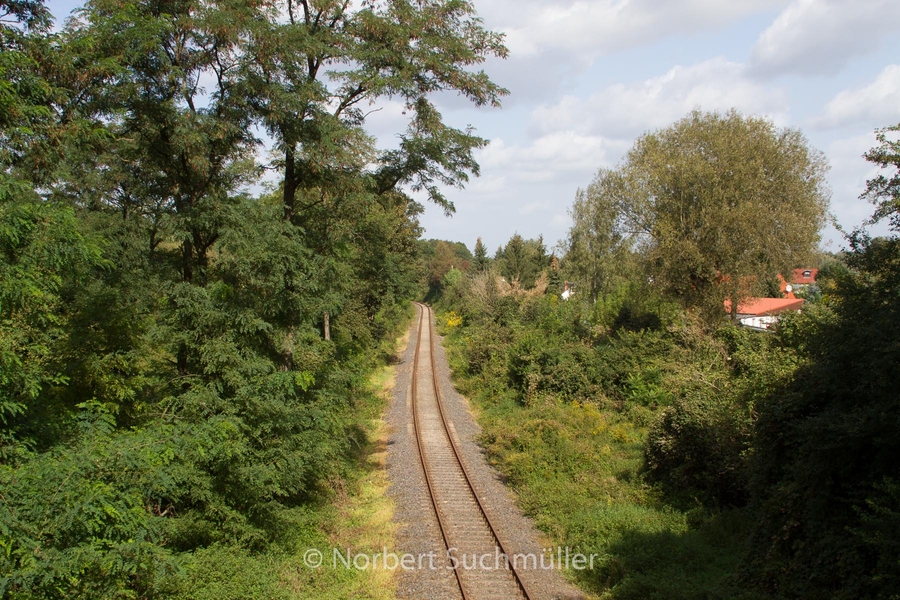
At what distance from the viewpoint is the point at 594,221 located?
3931 centimetres

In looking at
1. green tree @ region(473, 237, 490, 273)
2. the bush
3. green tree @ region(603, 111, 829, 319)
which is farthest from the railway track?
green tree @ region(473, 237, 490, 273)

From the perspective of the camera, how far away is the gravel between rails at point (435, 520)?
962 cm

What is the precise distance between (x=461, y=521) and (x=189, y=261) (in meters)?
7.76

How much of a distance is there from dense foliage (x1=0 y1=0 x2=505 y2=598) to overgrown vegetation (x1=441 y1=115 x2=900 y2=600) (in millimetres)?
5820

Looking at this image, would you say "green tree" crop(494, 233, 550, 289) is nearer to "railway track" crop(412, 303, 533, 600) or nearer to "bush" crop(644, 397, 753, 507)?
"railway track" crop(412, 303, 533, 600)

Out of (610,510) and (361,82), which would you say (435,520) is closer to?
(610,510)

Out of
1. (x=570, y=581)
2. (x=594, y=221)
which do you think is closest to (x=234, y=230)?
(x=570, y=581)

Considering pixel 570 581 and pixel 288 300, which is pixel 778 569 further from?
pixel 288 300

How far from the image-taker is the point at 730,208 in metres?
22.8

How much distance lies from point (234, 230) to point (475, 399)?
1559cm

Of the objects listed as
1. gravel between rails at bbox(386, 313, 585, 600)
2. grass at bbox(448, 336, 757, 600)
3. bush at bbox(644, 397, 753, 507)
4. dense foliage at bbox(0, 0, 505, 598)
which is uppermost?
dense foliage at bbox(0, 0, 505, 598)

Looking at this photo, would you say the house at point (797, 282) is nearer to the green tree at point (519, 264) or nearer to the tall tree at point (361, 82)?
the tall tree at point (361, 82)

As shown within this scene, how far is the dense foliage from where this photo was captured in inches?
261

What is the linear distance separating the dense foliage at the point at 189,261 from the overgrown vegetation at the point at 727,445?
5820 mm
